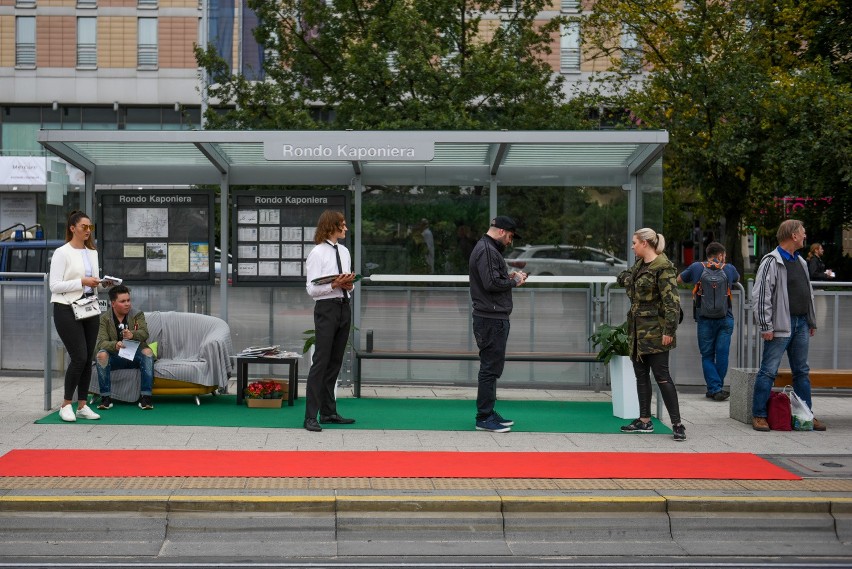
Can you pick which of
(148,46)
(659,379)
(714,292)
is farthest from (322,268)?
(148,46)

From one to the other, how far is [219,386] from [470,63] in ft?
48.1

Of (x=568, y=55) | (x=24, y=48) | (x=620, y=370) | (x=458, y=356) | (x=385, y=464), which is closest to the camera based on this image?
(x=385, y=464)

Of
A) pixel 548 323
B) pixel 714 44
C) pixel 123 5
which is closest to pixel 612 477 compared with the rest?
pixel 548 323

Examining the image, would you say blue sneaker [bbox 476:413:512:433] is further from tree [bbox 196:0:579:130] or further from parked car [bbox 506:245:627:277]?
tree [bbox 196:0:579:130]

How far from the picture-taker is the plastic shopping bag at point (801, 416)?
34.6 feet

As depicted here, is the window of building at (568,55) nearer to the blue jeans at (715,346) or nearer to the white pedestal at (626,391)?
the blue jeans at (715,346)

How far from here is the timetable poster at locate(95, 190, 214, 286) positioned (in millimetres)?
13039

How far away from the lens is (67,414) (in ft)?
33.7

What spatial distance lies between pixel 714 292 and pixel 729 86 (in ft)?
42.8

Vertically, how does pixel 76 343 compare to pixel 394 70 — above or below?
below

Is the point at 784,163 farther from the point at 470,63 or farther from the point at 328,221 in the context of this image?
the point at 328,221

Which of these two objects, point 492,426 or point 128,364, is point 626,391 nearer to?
point 492,426

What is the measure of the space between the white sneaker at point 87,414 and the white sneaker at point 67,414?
0.12 m

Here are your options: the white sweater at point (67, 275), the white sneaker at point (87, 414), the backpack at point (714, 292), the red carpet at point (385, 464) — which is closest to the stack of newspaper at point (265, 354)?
the white sneaker at point (87, 414)
